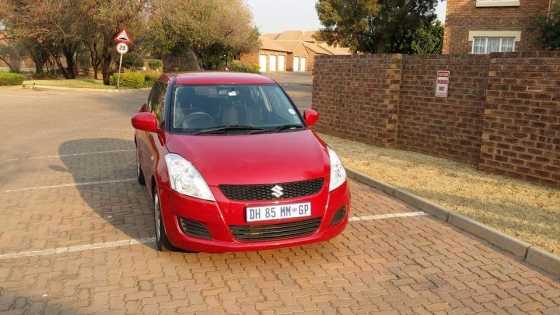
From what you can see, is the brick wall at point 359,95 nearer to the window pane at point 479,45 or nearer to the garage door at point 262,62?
the window pane at point 479,45

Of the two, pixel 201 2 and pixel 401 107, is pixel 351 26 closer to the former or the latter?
pixel 201 2

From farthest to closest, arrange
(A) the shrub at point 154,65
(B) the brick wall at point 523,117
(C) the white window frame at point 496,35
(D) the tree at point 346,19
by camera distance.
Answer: (A) the shrub at point 154,65 → (D) the tree at point 346,19 → (C) the white window frame at point 496,35 → (B) the brick wall at point 523,117

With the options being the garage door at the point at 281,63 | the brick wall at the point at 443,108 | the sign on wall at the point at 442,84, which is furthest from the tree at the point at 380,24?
the garage door at the point at 281,63

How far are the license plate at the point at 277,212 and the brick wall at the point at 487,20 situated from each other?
18539 mm

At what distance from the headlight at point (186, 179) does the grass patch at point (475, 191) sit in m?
3.20

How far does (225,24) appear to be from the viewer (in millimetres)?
42594

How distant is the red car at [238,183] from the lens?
4109 mm

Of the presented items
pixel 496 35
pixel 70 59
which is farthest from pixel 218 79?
pixel 70 59

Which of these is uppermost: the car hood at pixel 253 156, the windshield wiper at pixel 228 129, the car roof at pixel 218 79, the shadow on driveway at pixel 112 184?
the car roof at pixel 218 79

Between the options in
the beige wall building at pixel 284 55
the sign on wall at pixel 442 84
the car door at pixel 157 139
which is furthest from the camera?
the beige wall building at pixel 284 55

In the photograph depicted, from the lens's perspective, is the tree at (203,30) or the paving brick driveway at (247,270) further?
the tree at (203,30)

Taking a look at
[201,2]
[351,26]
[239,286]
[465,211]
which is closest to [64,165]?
[239,286]

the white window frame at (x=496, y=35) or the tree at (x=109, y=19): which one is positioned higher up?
the tree at (x=109, y=19)

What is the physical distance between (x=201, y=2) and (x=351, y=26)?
47.6ft
